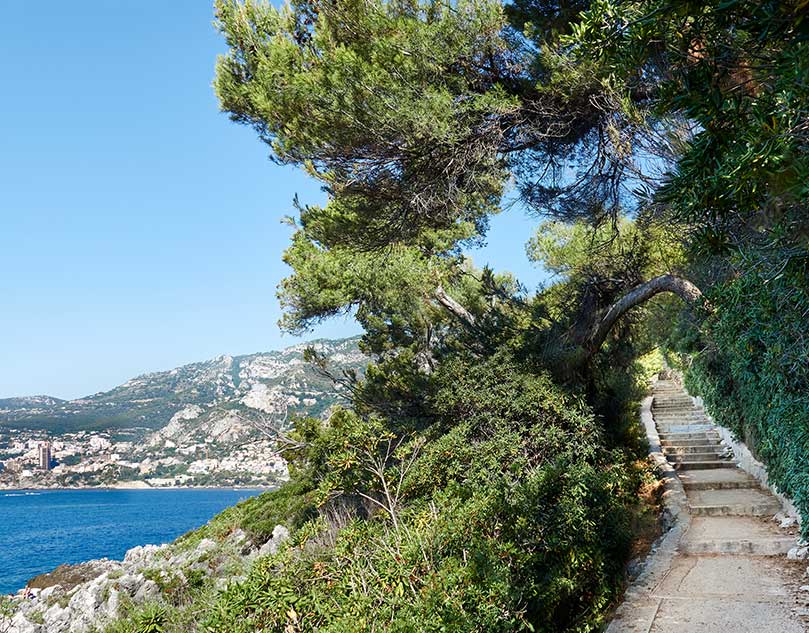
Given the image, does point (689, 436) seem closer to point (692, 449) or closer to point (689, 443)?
point (689, 443)

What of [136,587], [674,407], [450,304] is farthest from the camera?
[674,407]

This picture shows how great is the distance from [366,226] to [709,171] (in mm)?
6315

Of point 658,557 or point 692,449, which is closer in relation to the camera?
point 658,557

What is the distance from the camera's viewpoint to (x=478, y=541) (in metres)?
4.28

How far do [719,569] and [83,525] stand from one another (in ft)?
215

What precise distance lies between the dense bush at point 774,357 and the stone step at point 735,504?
0.40m

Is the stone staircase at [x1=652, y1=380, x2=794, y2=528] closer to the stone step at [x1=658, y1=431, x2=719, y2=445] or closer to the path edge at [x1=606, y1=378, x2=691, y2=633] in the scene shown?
the stone step at [x1=658, y1=431, x2=719, y2=445]

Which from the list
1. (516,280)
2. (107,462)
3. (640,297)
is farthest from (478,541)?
(107,462)

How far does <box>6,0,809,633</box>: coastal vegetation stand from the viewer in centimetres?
336

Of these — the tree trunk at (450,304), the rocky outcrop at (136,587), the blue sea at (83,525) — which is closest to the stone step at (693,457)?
the tree trunk at (450,304)

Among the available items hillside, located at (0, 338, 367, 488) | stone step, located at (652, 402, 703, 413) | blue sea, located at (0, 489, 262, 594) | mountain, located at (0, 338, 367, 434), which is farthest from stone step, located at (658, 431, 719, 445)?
mountain, located at (0, 338, 367, 434)

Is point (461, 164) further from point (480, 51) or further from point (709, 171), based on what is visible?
point (709, 171)

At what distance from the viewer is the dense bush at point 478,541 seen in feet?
12.3

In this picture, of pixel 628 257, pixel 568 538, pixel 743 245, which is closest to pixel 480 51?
pixel 628 257
